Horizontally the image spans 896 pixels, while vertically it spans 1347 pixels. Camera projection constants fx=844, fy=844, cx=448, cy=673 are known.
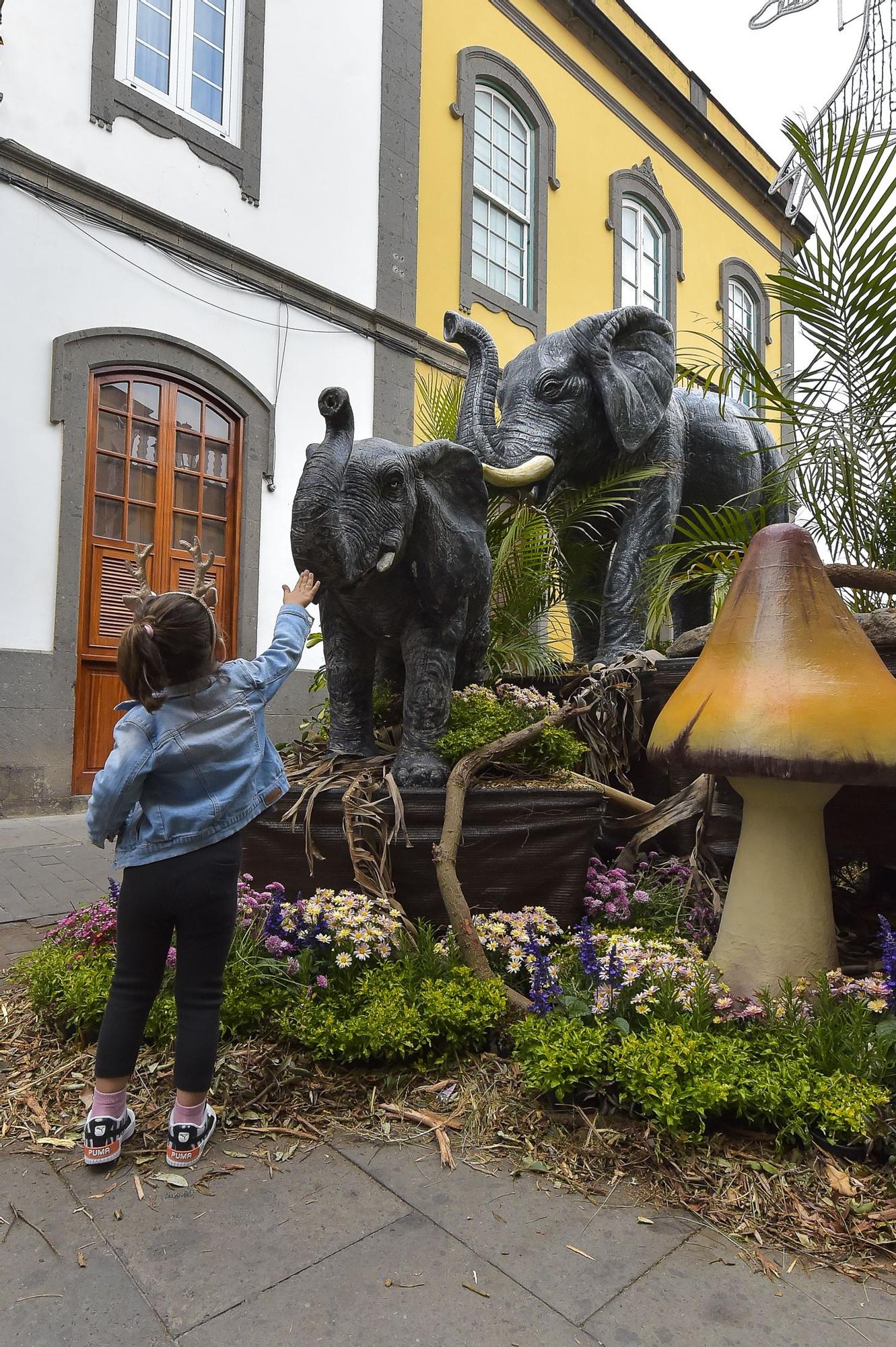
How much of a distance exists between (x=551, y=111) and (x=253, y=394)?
22.6 ft

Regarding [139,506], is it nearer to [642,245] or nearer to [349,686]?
[349,686]

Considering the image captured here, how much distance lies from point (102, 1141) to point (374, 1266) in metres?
0.71

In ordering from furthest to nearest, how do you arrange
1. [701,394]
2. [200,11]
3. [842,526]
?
[200,11] < [701,394] < [842,526]

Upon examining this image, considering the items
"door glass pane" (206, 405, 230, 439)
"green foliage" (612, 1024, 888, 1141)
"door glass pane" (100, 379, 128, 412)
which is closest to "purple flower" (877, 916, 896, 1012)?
"green foliage" (612, 1024, 888, 1141)

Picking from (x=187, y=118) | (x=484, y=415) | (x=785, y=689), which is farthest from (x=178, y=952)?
(x=187, y=118)

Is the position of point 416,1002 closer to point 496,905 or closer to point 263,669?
point 496,905

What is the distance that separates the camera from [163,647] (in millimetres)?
1959

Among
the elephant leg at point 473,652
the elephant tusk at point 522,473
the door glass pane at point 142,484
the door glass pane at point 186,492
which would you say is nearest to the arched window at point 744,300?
the door glass pane at point 186,492

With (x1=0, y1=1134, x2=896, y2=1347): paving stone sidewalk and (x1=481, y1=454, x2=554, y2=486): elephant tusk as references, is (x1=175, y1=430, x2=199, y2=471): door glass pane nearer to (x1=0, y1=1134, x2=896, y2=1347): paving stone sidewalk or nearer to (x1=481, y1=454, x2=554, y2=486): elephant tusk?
(x1=481, y1=454, x2=554, y2=486): elephant tusk

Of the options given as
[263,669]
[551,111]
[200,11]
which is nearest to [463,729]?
[263,669]

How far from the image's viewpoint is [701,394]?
4.75 m

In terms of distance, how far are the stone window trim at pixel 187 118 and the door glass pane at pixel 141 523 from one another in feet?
9.66

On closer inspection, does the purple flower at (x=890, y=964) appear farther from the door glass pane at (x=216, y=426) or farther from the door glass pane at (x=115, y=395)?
the door glass pane at (x=216, y=426)

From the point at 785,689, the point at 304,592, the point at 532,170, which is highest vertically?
the point at 532,170
